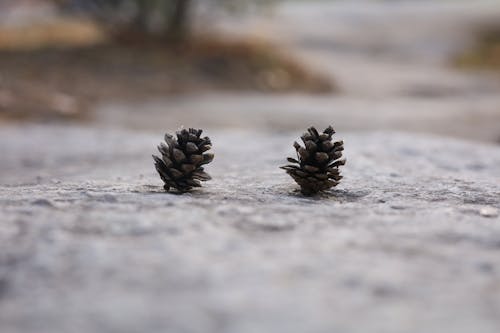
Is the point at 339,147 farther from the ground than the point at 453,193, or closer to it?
farther from the ground

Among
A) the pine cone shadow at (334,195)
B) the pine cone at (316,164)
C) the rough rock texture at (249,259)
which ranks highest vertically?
the pine cone at (316,164)

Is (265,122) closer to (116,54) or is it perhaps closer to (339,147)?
(116,54)

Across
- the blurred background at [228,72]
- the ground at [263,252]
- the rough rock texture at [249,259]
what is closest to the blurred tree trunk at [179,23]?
the blurred background at [228,72]

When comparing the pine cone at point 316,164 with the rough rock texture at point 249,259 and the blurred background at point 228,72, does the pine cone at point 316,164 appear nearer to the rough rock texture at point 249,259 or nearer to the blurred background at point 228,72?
the rough rock texture at point 249,259

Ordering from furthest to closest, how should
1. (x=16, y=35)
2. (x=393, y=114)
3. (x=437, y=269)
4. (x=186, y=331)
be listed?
(x=16, y=35), (x=393, y=114), (x=437, y=269), (x=186, y=331)

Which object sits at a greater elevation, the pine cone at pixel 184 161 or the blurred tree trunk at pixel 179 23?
the blurred tree trunk at pixel 179 23

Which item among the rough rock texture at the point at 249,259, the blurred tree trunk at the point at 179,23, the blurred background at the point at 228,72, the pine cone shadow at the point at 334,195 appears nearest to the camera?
the rough rock texture at the point at 249,259

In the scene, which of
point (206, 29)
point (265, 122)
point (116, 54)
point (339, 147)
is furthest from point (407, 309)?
point (206, 29)
